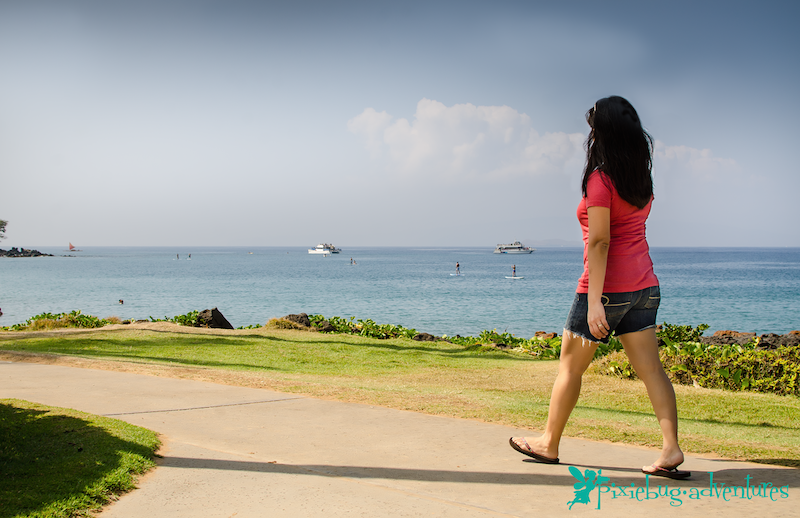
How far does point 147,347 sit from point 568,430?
32.9ft

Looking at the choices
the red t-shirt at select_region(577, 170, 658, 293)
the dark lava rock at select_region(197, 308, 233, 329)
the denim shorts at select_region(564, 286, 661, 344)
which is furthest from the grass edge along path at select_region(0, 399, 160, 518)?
the dark lava rock at select_region(197, 308, 233, 329)

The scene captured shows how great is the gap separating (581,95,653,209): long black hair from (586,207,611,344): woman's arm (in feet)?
0.64

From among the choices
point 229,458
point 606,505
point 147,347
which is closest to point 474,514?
point 606,505

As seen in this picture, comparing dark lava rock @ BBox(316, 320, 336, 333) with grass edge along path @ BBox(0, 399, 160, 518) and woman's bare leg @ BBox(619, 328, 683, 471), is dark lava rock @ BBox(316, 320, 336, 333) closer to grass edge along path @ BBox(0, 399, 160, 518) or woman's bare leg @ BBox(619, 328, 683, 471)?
grass edge along path @ BBox(0, 399, 160, 518)

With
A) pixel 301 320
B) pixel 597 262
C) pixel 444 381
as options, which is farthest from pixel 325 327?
pixel 597 262

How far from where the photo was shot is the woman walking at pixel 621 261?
355 centimetres

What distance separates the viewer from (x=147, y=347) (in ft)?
41.1

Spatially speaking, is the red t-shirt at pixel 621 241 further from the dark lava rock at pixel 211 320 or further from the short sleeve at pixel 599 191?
the dark lava rock at pixel 211 320

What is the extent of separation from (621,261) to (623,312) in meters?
0.31

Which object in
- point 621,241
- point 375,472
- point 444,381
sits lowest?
point 444,381

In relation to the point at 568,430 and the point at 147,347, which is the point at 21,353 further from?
the point at 568,430

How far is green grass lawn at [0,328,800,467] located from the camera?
5.39m

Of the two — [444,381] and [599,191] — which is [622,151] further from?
[444,381]

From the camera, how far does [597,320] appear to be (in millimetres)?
3480
